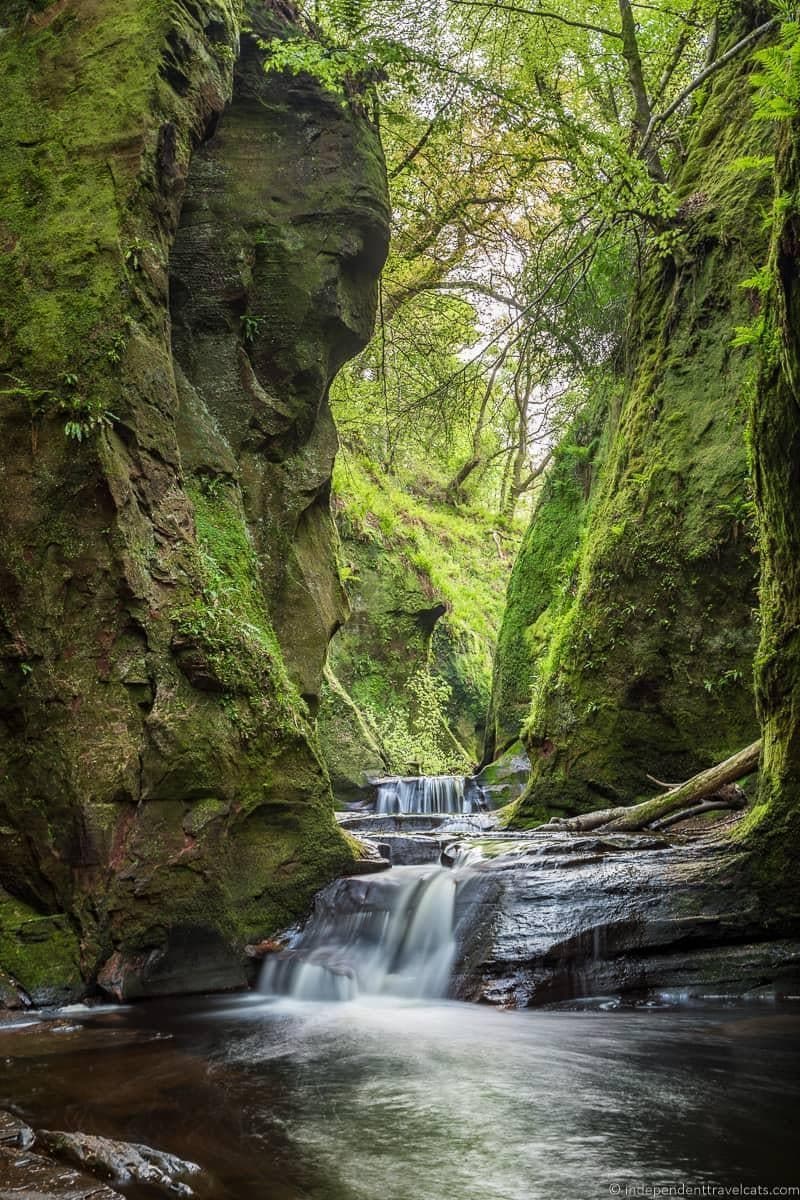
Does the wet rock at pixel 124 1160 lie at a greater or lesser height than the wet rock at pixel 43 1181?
lesser

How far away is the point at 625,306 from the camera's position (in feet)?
39.2

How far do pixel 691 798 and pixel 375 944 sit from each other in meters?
3.20

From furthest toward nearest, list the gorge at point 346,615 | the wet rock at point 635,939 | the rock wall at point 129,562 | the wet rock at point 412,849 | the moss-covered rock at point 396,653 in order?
the moss-covered rock at point 396,653
the wet rock at point 412,849
the rock wall at point 129,562
the wet rock at point 635,939
the gorge at point 346,615

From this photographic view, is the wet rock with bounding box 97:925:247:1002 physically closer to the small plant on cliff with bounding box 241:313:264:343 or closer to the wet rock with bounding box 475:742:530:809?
the small plant on cliff with bounding box 241:313:264:343

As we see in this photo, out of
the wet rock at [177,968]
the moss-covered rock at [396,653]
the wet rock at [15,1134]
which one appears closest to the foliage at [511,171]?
the moss-covered rock at [396,653]

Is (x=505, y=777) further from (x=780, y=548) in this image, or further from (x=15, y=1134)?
(x=15, y=1134)

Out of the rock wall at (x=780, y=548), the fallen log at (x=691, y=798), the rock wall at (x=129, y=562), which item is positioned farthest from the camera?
the fallen log at (x=691, y=798)

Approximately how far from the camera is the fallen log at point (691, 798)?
7.50 metres

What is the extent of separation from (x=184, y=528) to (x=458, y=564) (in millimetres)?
19532

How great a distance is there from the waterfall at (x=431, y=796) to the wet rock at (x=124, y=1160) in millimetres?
10439

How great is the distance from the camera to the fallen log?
7.50 metres

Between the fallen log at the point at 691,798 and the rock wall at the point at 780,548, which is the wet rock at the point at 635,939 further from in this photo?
the fallen log at the point at 691,798

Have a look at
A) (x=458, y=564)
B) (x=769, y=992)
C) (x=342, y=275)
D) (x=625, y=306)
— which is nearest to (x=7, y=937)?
(x=769, y=992)

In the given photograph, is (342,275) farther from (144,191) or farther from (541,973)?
(541,973)
